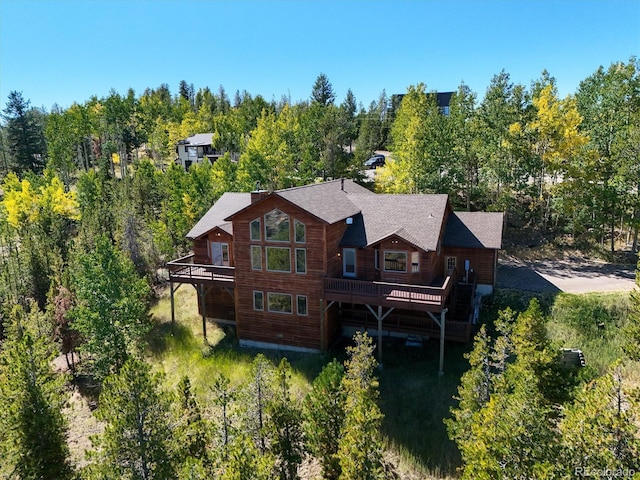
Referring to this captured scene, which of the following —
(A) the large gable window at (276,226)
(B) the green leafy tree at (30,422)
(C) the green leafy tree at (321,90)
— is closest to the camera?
(B) the green leafy tree at (30,422)

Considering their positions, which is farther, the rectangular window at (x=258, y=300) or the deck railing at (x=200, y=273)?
the deck railing at (x=200, y=273)

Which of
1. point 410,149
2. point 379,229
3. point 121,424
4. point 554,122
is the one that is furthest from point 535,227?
point 121,424

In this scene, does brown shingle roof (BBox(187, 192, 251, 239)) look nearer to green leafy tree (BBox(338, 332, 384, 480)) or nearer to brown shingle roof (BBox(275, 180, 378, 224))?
brown shingle roof (BBox(275, 180, 378, 224))

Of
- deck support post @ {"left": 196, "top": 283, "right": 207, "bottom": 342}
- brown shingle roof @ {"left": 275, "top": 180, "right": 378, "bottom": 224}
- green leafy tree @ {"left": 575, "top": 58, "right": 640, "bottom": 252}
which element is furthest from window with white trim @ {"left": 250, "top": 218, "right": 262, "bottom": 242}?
green leafy tree @ {"left": 575, "top": 58, "right": 640, "bottom": 252}

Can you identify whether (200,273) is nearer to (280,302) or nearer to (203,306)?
(203,306)

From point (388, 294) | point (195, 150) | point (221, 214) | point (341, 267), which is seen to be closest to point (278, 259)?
point (341, 267)

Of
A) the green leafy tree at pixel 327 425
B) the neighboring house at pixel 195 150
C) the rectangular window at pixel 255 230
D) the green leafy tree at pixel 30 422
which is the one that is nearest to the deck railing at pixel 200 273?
the rectangular window at pixel 255 230

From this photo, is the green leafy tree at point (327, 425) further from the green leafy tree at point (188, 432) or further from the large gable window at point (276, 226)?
the large gable window at point (276, 226)

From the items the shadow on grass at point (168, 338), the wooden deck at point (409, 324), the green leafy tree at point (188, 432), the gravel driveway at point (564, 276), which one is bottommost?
the shadow on grass at point (168, 338)
